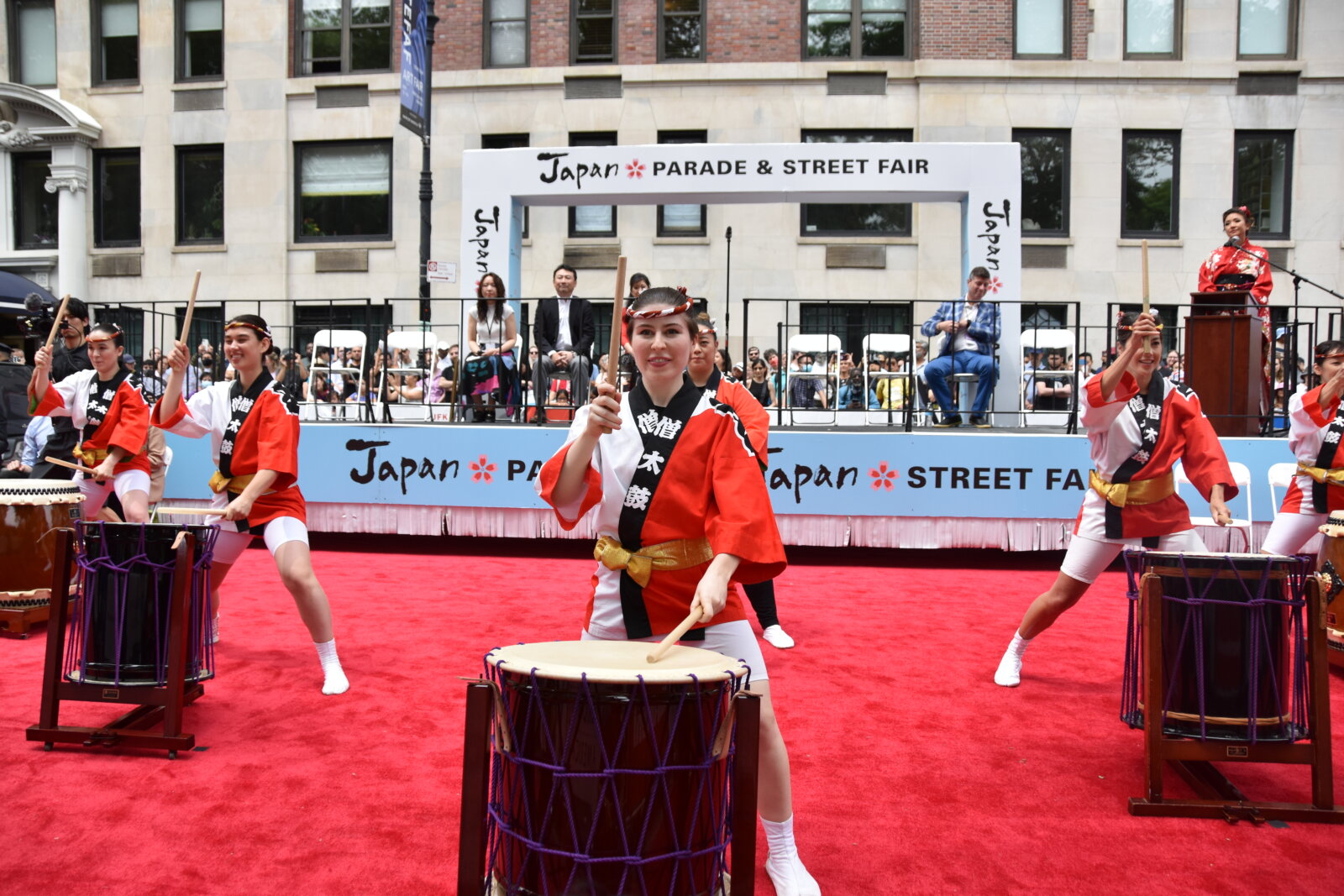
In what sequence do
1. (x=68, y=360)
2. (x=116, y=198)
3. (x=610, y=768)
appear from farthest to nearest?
(x=116, y=198) < (x=68, y=360) < (x=610, y=768)

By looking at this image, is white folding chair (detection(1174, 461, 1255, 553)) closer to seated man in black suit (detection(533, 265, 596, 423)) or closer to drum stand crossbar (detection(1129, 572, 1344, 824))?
drum stand crossbar (detection(1129, 572, 1344, 824))

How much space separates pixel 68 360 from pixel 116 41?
668 inches

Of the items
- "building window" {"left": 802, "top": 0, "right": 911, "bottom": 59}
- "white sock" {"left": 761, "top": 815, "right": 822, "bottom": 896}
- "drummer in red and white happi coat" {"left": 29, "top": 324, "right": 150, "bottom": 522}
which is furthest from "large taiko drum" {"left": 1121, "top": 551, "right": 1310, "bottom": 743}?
"building window" {"left": 802, "top": 0, "right": 911, "bottom": 59}

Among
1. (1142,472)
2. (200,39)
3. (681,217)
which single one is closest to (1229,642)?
(1142,472)

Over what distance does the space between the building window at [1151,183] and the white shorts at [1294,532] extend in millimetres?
14044

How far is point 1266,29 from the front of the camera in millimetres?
18641

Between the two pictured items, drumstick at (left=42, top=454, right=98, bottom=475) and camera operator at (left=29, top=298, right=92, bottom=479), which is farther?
camera operator at (left=29, top=298, right=92, bottom=479)

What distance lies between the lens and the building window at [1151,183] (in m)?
18.7

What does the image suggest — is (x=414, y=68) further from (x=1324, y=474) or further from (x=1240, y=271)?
(x=1324, y=474)

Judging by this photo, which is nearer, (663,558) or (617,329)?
(617,329)

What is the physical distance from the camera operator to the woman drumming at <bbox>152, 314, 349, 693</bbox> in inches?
114

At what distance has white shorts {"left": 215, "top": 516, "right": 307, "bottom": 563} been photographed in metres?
4.84

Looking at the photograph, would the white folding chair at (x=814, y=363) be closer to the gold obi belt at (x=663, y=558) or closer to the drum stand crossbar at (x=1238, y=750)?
the drum stand crossbar at (x=1238, y=750)

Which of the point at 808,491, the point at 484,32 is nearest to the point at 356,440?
the point at 808,491
